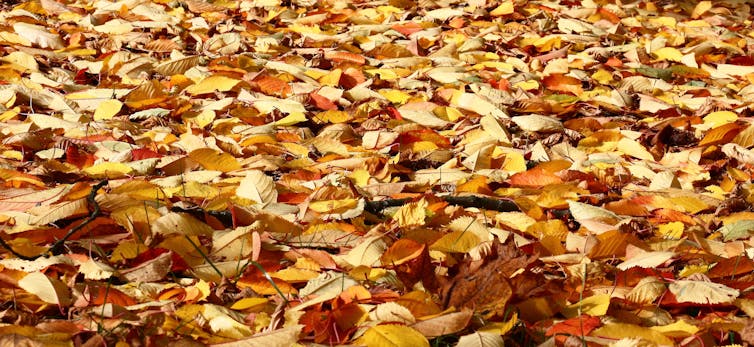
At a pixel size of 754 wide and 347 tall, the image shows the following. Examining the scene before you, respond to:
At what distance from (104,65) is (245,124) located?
750mm

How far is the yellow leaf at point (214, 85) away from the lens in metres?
3.01

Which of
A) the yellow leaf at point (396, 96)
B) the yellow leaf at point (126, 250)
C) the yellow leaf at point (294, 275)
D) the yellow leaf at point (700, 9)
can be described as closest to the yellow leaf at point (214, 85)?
the yellow leaf at point (396, 96)

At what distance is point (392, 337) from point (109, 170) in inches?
44.4

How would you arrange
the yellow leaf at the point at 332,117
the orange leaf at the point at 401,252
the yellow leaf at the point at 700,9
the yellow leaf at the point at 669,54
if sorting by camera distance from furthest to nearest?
the yellow leaf at the point at 700,9, the yellow leaf at the point at 669,54, the yellow leaf at the point at 332,117, the orange leaf at the point at 401,252

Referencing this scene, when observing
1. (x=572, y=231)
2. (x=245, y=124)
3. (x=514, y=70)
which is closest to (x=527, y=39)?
(x=514, y=70)

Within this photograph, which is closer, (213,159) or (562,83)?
(213,159)

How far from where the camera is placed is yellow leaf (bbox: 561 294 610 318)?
1568 mm

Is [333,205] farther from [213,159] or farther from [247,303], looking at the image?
[247,303]

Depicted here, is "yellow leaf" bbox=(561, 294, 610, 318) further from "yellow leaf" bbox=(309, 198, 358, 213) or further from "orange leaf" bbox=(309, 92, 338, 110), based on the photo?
"orange leaf" bbox=(309, 92, 338, 110)

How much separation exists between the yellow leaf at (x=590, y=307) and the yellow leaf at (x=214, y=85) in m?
1.72

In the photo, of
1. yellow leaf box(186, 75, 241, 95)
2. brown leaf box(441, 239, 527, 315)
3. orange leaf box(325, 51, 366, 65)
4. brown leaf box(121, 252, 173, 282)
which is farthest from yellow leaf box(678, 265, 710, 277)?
orange leaf box(325, 51, 366, 65)

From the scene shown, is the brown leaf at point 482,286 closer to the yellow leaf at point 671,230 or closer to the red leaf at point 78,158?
the yellow leaf at point 671,230

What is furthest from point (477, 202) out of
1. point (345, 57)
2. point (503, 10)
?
point (503, 10)

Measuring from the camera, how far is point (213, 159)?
2.35 meters
